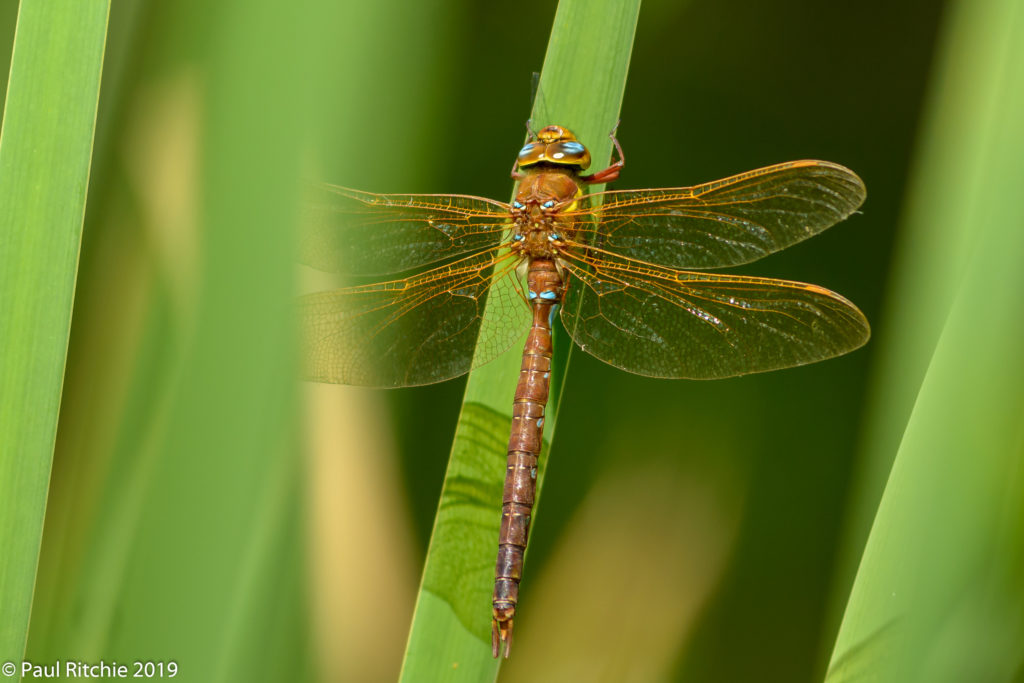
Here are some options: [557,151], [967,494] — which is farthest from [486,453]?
[967,494]

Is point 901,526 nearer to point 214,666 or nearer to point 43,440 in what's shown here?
point 214,666

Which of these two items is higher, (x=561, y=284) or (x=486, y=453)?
(x=561, y=284)

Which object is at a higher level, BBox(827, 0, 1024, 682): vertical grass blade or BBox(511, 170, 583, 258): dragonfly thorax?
BBox(511, 170, 583, 258): dragonfly thorax

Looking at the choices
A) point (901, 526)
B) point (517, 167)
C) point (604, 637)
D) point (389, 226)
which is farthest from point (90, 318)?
point (901, 526)

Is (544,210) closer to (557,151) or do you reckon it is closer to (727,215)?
(557,151)

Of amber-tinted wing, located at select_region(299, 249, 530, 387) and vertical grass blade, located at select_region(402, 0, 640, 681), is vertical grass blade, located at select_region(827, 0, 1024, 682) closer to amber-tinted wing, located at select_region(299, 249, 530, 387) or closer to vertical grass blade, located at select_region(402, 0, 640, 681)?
vertical grass blade, located at select_region(402, 0, 640, 681)

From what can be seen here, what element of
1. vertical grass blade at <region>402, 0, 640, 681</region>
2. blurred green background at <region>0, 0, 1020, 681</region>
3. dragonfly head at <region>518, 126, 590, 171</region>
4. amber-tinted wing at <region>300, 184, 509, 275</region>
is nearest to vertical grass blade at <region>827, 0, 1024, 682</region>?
blurred green background at <region>0, 0, 1020, 681</region>
